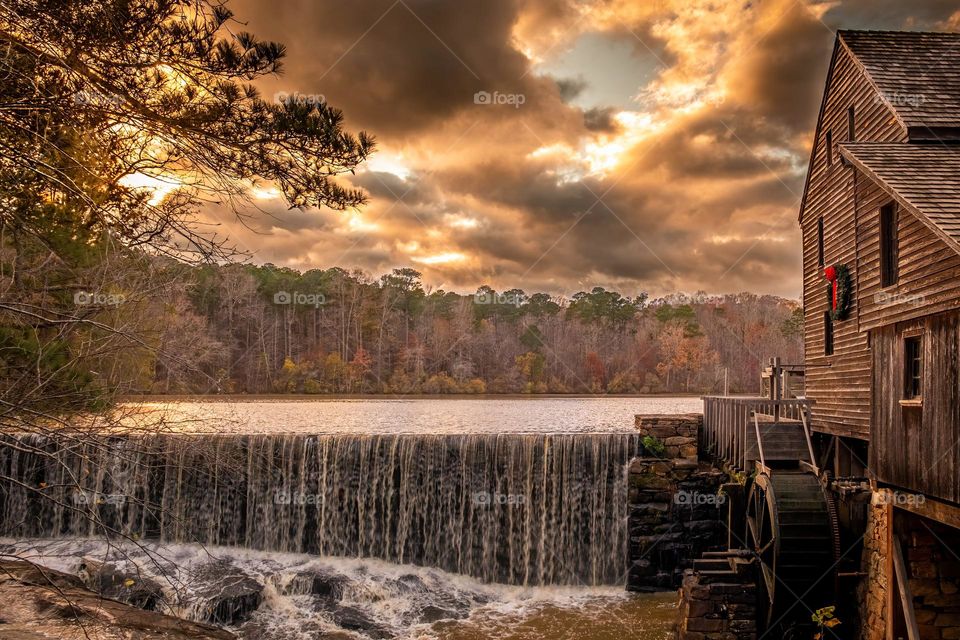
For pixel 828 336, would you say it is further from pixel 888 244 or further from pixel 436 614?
pixel 436 614

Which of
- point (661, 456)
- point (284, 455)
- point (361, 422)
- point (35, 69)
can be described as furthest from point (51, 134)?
point (361, 422)

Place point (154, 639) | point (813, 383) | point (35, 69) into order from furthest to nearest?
point (813, 383) < point (154, 639) < point (35, 69)

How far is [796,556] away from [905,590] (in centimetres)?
203

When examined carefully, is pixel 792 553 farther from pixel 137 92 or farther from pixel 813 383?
pixel 137 92

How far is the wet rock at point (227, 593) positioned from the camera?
11.9m

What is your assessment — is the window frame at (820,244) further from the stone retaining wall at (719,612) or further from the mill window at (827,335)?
the stone retaining wall at (719,612)

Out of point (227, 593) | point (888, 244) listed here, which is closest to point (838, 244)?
point (888, 244)

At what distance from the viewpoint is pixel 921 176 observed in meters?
9.06

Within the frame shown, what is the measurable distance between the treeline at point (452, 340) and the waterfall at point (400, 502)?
3061cm

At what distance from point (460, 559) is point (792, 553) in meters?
7.49

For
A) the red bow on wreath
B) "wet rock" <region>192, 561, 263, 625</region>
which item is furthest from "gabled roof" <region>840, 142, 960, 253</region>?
"wet rock" <region>192, 561, 263, 625</region>

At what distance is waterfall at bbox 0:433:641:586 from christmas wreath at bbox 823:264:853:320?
214 inches

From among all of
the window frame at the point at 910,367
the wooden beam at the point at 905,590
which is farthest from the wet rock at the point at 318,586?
the window frame at the point at 910,367

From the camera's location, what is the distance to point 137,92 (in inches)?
219
